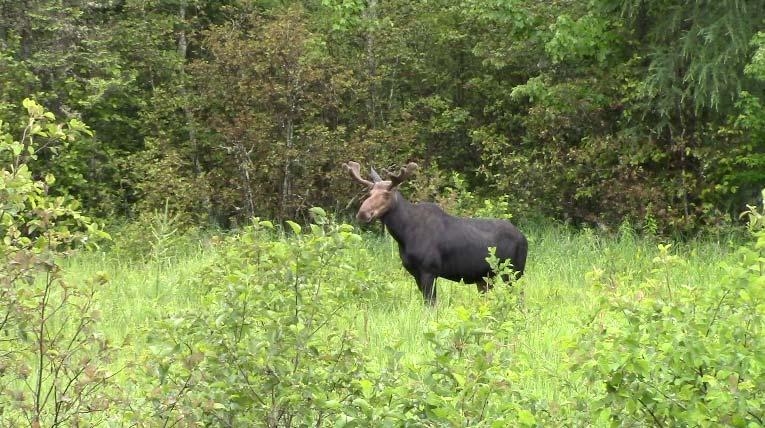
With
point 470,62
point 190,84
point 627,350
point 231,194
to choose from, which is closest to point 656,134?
point 470,62

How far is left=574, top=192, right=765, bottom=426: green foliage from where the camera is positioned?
11.5ft

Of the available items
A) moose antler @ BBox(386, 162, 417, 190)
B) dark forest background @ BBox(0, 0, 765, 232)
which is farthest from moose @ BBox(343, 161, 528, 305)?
dark forest background @ BBox(0, 0, 765, 232)

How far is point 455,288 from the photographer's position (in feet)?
34.5

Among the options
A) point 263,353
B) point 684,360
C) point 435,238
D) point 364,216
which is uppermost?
point 684,360

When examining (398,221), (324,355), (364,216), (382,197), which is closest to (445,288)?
(398,221)

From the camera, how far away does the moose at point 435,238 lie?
382 inches

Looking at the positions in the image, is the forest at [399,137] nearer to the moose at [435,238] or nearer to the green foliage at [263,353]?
the moose at [435,238]

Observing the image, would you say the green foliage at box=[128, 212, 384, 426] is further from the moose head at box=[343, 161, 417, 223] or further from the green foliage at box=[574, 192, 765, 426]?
the moose head at box=[343, 161, 417, 223]

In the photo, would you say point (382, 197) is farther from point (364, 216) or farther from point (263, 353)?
point (263, 353)

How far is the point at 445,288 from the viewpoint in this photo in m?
10.6

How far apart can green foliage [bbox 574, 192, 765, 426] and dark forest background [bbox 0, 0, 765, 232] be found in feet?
28.7

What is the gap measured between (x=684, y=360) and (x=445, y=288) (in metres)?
6.97

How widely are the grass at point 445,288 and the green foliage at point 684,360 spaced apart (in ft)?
4.95

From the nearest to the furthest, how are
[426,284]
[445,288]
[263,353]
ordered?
[263,353] → [426,284] → [445,288]
